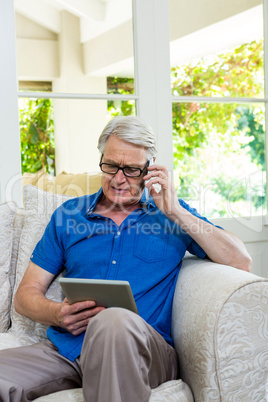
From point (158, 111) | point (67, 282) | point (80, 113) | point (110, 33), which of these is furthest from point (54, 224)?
point (110, 33)

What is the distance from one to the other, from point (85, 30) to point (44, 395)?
184cm

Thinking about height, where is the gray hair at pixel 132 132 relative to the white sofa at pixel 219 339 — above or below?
above

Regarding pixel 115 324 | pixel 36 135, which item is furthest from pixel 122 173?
pixel 36 135

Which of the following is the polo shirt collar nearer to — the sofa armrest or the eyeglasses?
the eyeglasses

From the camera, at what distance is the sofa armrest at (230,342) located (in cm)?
126

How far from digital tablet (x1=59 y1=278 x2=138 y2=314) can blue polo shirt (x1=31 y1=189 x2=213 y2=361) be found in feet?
0.71

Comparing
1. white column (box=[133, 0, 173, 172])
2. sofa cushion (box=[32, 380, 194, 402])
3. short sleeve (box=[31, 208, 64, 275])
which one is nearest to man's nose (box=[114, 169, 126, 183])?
short sleeve (box=[31, 208, 64, 275])

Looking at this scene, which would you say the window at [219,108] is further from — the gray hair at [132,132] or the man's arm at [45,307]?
the man's arm at [45,307]

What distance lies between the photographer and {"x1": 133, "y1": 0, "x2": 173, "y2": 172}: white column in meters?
2.58

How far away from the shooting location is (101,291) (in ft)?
4.36

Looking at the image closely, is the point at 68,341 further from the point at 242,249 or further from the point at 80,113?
the point at 80,113

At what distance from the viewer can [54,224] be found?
5.79 feet

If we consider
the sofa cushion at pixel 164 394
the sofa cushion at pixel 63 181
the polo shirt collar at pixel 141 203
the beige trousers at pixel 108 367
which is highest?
the sofa cushion at pixel 63 181

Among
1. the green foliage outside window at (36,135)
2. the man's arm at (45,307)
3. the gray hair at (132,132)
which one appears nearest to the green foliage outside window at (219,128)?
the green foliage outside window at (36,135)
